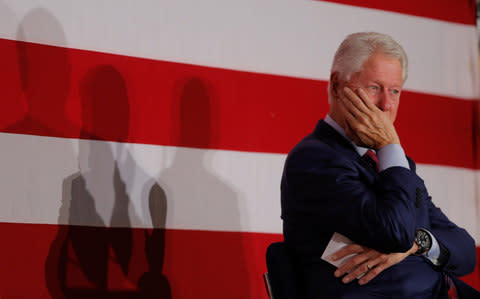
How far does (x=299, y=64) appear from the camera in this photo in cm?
249

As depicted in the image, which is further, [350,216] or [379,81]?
[379,81]

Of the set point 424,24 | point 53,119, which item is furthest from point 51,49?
point 424,24

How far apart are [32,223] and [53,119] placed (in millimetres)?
372

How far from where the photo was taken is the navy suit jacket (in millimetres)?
1395

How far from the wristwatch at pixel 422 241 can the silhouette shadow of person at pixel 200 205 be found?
878 millimetres

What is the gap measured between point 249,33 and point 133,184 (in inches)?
32.0

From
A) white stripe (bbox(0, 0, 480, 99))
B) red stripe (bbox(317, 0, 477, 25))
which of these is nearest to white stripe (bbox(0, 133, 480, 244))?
white stripe (bbox(0, 0, 480, 99))

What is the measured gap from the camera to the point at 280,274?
4.87 ft

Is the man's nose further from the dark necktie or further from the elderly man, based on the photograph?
the dark necktie

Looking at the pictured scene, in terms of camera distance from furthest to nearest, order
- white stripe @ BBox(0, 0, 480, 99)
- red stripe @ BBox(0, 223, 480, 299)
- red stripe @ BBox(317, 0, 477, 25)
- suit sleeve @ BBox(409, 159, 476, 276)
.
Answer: red stripe @ BBox(317, 0, 477, 25) → white stripe @ BBox(0, 0, 480, 99) → red stripe @ BBox(0, 223, 480, 299) → suit sleeve @ BBox(409, 159, 476, 276)

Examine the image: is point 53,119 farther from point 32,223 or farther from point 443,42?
point 443,42

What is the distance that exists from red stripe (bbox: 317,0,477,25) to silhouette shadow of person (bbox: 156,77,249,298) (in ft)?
2.99

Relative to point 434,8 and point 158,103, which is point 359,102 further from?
point 434,8

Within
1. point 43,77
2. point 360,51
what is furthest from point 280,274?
point 43,77
